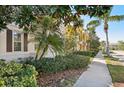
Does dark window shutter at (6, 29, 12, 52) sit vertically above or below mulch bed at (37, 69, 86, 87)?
above

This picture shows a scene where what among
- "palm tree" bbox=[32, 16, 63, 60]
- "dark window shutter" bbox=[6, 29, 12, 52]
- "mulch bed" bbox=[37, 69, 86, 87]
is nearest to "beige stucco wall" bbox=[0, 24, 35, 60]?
"dark window shutter" bbox=[6, 29, 12, 52]

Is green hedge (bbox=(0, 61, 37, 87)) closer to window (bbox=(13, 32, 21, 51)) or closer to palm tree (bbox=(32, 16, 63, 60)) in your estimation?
palm tree (bbox=(32, 16, 63, 60))

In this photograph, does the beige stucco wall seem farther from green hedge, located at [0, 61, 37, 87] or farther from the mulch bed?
green hedge, located at [0, 61, 37, 87]

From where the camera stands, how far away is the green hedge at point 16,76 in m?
5.84

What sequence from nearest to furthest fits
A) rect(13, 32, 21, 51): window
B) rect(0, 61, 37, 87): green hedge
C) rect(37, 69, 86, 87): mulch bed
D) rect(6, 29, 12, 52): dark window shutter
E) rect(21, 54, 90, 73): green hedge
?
rect(0, 61, 37, 87): green hedge
rect(37, 69, 86, 87): mulch bed
rect(21, 54, 90, 73): green hedge
rect(6, 29, 12, 52): dark window shutter
rect(13, 32, 21, 51): window

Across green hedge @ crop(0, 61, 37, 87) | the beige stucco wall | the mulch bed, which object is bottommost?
the mulch bed

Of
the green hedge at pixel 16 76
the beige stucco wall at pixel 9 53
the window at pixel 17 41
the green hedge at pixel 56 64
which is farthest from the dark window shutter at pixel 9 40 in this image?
the green hedge at pixel 16 76

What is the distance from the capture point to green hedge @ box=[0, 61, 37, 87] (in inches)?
230

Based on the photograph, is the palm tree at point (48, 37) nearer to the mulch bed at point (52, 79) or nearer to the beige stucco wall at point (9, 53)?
the mulch bed at point (52, 79)

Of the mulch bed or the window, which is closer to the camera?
the mulch bed

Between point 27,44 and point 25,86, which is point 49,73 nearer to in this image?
point 27,44

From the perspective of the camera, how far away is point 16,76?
20.4ft

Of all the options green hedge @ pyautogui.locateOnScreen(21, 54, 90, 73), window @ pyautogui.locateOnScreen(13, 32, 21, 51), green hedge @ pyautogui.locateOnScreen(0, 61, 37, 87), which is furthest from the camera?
window @ pyautogui.locateOnScreen(13, 32, 21, 51)

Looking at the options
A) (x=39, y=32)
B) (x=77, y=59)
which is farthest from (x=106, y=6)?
(x=77, y=59)
